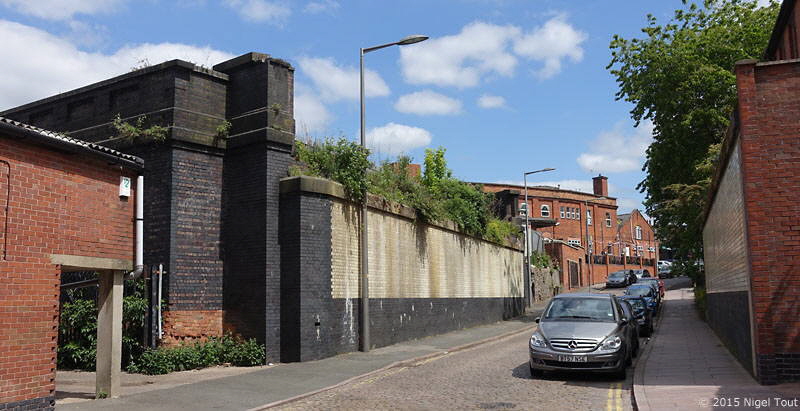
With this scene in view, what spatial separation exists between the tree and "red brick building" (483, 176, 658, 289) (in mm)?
23724

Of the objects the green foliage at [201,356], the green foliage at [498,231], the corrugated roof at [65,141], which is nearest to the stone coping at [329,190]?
the green foliage at [201,356]

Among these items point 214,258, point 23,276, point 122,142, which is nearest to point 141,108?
point 122,142

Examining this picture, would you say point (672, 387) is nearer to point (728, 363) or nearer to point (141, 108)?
point (728, 363)

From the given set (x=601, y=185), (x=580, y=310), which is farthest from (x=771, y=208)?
(x=601, y=185)

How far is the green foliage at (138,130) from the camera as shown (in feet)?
49.5

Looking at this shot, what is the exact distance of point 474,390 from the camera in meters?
11.3

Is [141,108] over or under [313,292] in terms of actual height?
over

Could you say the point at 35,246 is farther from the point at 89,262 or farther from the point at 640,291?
the point at 640,291

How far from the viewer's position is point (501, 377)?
42.1ft

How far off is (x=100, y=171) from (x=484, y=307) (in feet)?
64.0

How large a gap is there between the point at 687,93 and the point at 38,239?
26.4m

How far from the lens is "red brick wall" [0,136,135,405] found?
27.8 ft

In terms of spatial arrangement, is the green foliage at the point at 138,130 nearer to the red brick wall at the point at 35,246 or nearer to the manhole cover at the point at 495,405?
→ the red brick wall at the point at 35,246

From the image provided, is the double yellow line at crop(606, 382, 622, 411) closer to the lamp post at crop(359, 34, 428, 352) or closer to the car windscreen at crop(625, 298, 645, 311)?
the lamp post at crop(359, 34, 428, 352)
